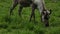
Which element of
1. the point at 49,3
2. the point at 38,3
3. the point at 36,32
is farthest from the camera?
the point at 49,3

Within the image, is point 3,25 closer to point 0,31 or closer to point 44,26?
point 0,31

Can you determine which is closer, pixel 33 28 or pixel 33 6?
pixel 33 28

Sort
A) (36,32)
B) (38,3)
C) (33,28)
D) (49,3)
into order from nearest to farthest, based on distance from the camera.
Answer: (36,32)
(33,28)
(38,3)
(49,3)

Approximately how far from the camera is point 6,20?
1084 cm

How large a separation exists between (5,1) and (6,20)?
6755 millimetres

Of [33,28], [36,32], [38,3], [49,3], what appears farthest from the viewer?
[49,3]

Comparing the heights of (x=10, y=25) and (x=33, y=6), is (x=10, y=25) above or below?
below

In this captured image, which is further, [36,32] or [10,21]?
[10,21]

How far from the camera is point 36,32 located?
29.0 feet

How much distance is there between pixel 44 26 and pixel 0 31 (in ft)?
6.75

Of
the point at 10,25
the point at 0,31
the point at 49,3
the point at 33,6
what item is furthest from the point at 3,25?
A: the point at 49,3

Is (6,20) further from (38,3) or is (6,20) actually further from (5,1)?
(5,1)

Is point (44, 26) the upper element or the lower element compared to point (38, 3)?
lower

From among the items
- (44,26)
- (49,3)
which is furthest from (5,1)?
(44,26)
